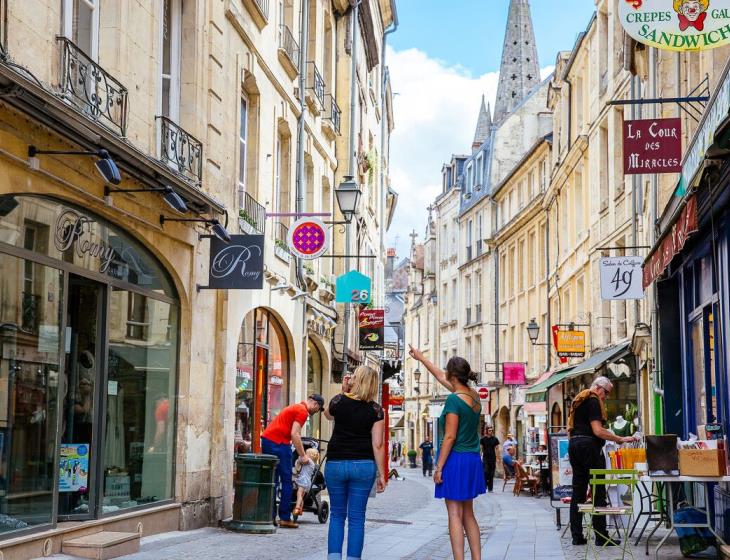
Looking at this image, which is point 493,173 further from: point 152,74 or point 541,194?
point 152,74

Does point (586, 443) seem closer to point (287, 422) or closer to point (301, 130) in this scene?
point (287, 422)

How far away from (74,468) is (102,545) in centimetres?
96

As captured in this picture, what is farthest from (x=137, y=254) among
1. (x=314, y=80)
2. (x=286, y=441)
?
(x=314, y=80)

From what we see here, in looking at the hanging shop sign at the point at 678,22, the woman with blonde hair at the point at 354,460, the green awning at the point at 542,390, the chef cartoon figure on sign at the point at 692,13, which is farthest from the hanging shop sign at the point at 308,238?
the green awning at the point at 542,390

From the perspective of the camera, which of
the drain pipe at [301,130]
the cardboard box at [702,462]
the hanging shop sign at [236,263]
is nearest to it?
the cardboard box at [702,462]

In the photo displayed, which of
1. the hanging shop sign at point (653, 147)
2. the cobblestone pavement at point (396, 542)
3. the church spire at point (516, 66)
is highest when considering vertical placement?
the church spire at point (516, 66)

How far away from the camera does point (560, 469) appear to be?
14.2 metres

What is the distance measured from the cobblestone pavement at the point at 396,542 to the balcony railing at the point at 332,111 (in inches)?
347

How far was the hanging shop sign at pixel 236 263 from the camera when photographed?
42.5 ft

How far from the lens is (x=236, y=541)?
38.4ft

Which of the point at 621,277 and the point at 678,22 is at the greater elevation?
the point at 678,22

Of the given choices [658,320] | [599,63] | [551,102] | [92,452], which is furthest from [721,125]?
[551,102]

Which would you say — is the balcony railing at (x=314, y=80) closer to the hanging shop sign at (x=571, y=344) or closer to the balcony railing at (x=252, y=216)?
the balcony railing at (x=252, y=216)

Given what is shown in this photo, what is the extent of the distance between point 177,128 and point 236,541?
4.46m
